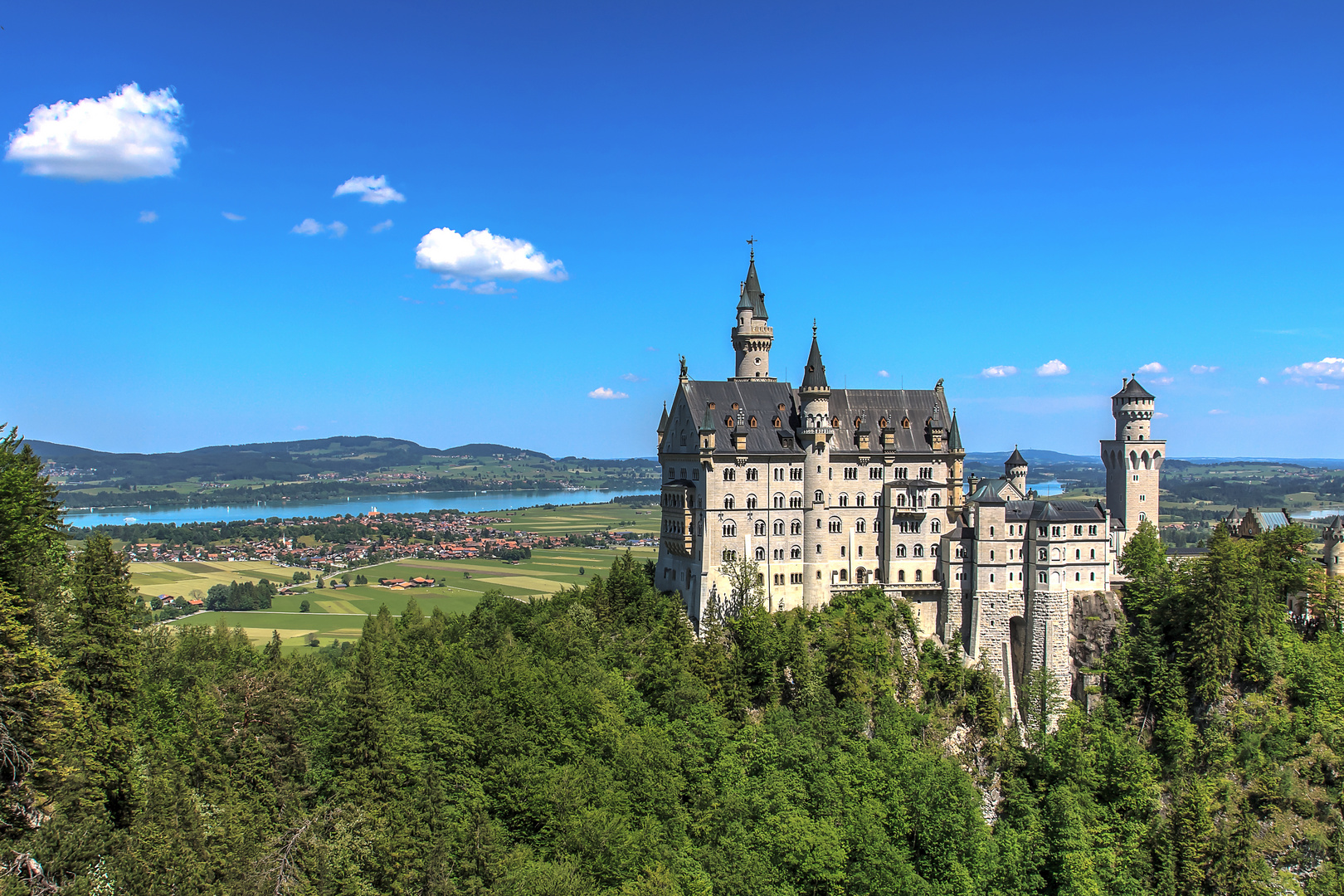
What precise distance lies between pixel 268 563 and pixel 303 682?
147 metres

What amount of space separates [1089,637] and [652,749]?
36.0m

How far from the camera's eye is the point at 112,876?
3612cm

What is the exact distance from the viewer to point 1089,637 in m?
72.1

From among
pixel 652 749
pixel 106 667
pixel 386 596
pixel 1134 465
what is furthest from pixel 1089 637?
pixel 386 596

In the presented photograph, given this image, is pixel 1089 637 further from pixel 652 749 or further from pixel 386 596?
pixel 386 596

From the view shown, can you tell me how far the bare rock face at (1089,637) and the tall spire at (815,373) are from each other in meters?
25.1

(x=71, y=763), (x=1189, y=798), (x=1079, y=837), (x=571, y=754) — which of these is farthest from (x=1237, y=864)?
(x=71, y=763)

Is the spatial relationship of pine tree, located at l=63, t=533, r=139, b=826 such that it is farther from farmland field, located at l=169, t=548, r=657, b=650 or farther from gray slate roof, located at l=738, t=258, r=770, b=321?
farmland field, located at l=169, t=548, r=657, b=650

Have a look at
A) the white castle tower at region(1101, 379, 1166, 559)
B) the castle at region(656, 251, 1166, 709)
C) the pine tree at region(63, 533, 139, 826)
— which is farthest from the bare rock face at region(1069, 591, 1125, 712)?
the pine tree at region(63, 533, 139, 826)

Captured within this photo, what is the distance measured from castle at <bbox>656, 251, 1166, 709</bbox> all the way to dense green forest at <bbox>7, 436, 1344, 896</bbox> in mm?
2759

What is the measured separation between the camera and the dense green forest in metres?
Result: 40.5

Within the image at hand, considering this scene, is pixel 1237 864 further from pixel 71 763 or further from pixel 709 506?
pixel 71 763

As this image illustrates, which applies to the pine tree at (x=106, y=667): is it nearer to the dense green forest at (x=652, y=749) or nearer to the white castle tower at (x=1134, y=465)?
the dense green forest at (x=652, y=749)

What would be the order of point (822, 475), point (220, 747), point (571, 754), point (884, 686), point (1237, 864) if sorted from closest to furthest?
1. point (220, 747)
2. point (571, 754)
3. point (1237, 864)
4. point (884, 686)
5. point (822, 475)
